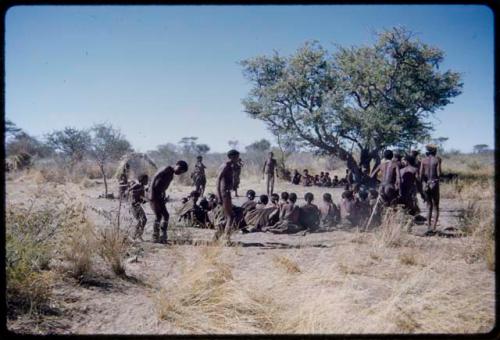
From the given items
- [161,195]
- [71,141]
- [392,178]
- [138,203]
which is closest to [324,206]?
[392,178]

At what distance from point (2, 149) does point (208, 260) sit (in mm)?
2758

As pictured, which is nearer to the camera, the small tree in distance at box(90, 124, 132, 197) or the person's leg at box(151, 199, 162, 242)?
the person's leg at box(151, 199, 162, 242)

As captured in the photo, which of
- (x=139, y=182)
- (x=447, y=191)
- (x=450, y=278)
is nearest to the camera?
(x=450, y=278)

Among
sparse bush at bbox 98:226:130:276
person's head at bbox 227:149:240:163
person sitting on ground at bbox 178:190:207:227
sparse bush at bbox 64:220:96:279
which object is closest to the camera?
sparse bush at bbox 64:220:96:279

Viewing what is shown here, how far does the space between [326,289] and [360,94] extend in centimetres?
1242

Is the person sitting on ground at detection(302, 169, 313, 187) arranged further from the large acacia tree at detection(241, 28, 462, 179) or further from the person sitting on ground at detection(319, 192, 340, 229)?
the person sitting on ground at detection(319, 192, 340, 229)

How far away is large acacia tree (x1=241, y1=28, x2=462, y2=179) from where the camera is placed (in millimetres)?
14969

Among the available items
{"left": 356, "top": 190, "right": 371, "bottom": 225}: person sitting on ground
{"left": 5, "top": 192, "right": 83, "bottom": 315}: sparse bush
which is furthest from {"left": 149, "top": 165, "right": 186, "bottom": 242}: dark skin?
{"left": 356, "top": 190, "right": 371, "bottom": 225}: person sitting on ground

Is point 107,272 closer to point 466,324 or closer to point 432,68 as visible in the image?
point 466,324

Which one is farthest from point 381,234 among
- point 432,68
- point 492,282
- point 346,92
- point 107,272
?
point 432,68

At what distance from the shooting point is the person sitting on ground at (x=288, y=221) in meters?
8.70

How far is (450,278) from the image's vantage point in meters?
5.07

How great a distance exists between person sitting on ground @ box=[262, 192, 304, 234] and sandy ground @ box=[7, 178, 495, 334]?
1.15m

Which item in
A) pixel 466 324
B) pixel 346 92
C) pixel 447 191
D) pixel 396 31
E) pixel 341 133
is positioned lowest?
pixel 466 324
